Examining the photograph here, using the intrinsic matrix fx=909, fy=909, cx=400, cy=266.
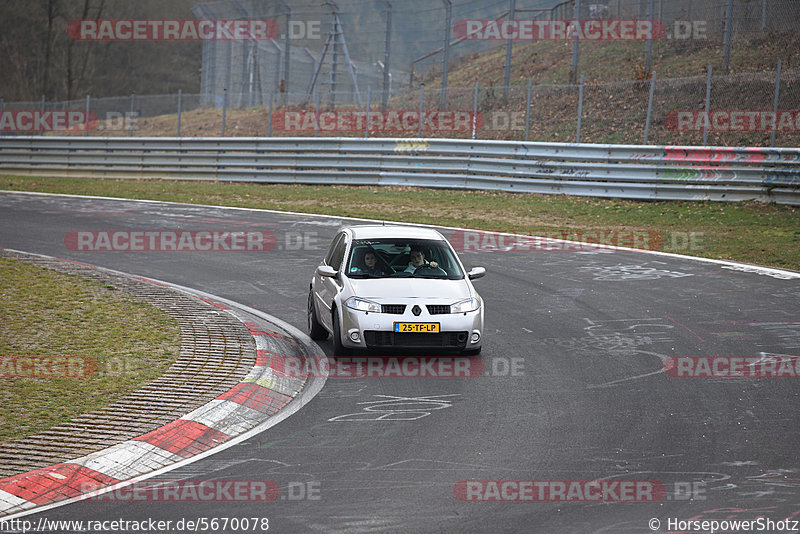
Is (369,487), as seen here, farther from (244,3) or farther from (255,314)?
(244,3)

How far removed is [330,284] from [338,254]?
70 cm

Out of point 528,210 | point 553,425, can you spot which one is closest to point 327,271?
point 553,425

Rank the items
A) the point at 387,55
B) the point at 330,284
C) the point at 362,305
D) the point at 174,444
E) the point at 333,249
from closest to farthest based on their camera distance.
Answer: the point at 174,444 → the point at 362,305 → the point at 330,284 → the point at 333,249 → the point at 387,55

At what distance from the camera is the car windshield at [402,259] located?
1095cm

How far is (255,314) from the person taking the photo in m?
12.7

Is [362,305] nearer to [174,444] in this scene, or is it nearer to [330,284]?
[330,284]

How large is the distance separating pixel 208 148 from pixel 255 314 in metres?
20.0

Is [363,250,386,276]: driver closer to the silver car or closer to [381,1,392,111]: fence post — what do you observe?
the silver car

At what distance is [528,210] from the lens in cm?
2400

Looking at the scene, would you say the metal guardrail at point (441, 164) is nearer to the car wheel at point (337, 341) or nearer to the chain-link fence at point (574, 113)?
the chain-link fence at point (574, 113)

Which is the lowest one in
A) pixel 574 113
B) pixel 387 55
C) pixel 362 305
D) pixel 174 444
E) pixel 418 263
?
pixel 174 444

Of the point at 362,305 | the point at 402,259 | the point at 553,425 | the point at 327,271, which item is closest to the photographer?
the point at 553,425

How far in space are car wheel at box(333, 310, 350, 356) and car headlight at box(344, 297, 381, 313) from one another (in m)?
0.31

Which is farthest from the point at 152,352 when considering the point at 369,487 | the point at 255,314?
the point at 369,487
